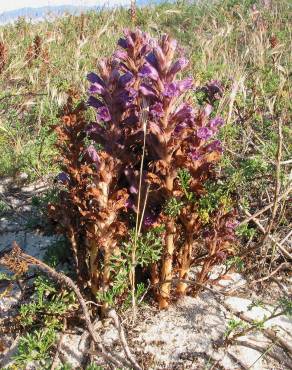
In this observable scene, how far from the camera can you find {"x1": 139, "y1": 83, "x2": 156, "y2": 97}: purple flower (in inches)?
80.8

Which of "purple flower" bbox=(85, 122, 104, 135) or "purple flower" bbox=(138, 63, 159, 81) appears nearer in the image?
"purple flower" bbox=(138, 63, 159, 81)

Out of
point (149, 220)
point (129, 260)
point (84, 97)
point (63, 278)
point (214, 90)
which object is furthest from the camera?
point (84, 97)

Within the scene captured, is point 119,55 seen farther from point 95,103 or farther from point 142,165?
point 142,165

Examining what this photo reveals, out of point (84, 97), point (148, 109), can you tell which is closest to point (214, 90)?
point (84, 97)

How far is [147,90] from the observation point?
2.07 meters

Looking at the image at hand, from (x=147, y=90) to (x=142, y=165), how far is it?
0.36 metres

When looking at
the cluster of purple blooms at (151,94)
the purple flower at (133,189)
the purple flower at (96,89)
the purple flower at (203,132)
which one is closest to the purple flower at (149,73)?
the cluster of purple blooms at (151,94)

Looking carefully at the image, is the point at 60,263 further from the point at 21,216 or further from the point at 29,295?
the point at 21,216

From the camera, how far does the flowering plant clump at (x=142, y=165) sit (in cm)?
210

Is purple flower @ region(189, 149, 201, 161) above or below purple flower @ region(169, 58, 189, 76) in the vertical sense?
below

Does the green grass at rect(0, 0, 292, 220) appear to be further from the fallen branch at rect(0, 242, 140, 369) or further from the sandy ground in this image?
the sandy ground

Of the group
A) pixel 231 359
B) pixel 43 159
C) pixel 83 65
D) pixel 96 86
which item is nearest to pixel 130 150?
pixel 96 86

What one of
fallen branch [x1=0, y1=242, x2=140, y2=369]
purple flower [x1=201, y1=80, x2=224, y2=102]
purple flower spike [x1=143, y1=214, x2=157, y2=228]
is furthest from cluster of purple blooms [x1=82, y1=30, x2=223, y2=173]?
purple flower [x1=201, y1=80, x2=224, y2=102]

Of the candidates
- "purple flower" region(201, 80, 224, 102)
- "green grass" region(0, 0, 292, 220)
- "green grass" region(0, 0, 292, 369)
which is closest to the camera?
"green grass" region(0, 0, 292, 369)
